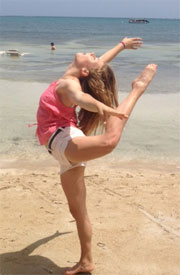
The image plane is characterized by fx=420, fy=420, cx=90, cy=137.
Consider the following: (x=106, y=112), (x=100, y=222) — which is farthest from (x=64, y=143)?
(x=100, y=222)

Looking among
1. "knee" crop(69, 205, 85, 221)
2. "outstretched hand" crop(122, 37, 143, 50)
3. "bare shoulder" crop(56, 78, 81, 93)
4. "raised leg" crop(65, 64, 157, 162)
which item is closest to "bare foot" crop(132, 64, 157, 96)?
"raised leg" crop(65, 64, 157, 162)

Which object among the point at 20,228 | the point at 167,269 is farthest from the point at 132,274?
the point at 20,228

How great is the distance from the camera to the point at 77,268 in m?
3.41

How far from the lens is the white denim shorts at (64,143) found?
2.99m

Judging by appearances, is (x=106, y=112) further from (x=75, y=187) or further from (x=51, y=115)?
(x=75, y=187)

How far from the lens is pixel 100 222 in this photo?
4.38m

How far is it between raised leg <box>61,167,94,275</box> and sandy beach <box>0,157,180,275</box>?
0.16 metres

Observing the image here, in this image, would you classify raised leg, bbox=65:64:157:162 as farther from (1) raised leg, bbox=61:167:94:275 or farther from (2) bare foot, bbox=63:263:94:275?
(2) bare foot, bbox=63:263:94:275

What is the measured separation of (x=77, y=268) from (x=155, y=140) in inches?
178

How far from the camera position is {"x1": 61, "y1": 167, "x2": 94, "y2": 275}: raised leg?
3.16 metres

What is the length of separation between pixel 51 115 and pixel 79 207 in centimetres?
74

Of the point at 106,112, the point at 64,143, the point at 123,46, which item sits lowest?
the point at 64,143

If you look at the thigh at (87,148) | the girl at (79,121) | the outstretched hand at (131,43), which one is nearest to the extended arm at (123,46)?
the outstretched hand at (131,43)

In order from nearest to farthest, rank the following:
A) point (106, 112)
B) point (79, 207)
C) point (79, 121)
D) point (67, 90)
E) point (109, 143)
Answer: point (106, 112), point (109, 143), point (67, 90), point (79, 207), point (79, 121)
